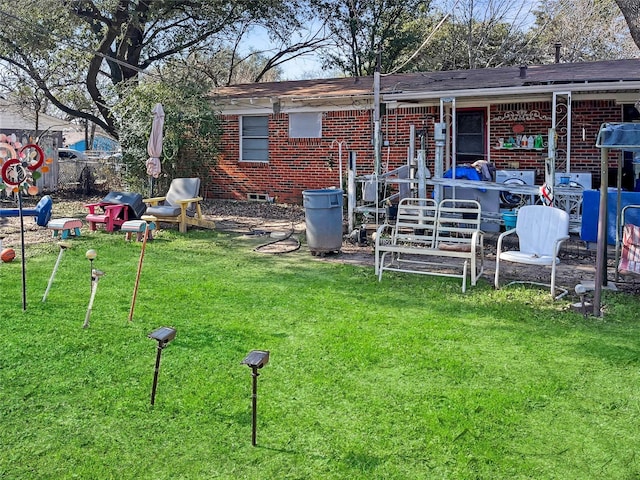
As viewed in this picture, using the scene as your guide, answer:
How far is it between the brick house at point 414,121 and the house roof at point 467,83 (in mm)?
27

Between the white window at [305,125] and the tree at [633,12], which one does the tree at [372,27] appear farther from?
the tree at [633,12]

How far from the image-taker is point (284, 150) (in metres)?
14.8

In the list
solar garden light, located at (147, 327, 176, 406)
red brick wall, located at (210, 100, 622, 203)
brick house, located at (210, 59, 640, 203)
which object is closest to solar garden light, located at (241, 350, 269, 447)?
solar garden light, located at (147, 327, 176, 406)

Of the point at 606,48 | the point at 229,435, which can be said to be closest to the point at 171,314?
the point at 229,435

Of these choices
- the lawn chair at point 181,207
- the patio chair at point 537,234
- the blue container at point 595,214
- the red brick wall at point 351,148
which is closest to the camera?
the patio chair at point 537,234

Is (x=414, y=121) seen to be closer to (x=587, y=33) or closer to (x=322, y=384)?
(x=322, y=384)

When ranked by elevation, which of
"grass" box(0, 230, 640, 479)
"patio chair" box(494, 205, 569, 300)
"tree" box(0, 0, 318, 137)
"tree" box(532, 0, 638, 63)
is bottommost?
"grass" box(0, 230, 640, 479)

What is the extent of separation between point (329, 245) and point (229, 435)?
522 cm

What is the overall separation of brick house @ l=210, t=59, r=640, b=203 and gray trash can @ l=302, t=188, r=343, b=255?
1.45 metres

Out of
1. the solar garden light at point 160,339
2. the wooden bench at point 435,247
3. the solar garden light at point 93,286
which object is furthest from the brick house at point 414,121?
the solar garden light at point 160,339

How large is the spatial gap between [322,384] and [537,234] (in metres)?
3.67

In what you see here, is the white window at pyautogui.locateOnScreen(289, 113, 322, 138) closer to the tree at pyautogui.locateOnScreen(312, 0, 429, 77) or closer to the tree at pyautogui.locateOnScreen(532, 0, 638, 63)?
the tree at pyautogui.locateOnScreen(312, 0, 429, 77)

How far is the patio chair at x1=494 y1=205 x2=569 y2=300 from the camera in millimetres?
6316

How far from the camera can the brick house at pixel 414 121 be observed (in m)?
10.7
